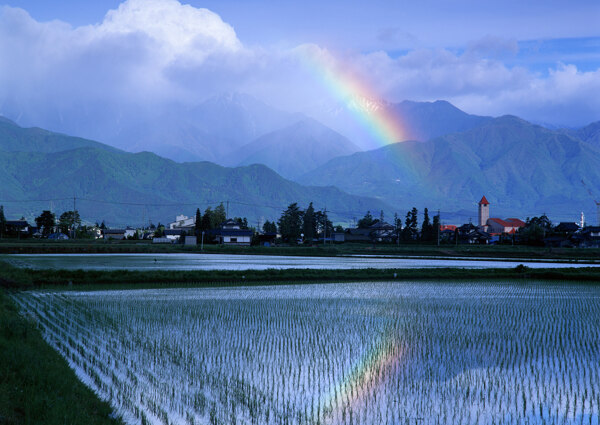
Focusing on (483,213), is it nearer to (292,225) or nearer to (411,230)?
(411,230)

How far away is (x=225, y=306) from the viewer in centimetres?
1992

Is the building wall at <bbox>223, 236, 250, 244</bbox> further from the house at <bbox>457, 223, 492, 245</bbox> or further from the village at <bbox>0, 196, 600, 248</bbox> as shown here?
the house at <bbox>457, 223, 492, 245</bbox>

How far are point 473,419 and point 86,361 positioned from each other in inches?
257

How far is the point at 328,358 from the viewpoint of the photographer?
12.1 metres

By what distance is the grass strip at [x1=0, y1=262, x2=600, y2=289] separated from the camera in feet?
88.3

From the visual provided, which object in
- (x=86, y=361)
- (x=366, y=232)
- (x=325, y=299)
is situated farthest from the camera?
(x=366, y=232)

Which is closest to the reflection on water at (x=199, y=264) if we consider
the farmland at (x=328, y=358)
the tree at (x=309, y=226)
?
the farmland at (x=328, y=358)

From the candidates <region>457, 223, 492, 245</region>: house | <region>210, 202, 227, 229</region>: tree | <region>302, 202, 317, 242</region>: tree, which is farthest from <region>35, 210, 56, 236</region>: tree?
<region>457, 223, 492, 245</region>: house

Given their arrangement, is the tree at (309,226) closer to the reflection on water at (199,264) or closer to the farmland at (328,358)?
the reflection on water at (199,264)

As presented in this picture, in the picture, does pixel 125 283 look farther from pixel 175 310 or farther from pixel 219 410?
pixel 219 410

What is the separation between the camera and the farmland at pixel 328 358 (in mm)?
8820

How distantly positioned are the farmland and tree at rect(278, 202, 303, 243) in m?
82.5

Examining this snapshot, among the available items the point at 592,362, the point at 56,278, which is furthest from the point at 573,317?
the point at 56,278

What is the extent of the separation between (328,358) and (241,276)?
736 inches
